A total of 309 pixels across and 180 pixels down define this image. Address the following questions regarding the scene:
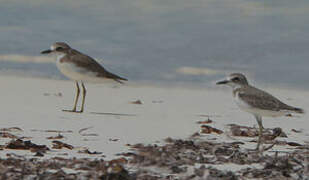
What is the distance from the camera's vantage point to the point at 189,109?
12.3 meters

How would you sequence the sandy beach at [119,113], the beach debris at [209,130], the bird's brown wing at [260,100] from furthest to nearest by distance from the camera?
1. the beach debris at [209,130]
2. the sandy beach at [119,113]
3. the bird's brown wing at [260,100]

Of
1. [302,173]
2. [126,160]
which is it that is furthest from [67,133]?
[302,173]

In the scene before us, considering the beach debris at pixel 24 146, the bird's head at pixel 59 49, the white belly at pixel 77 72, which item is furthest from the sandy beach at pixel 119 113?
the bird's head at pixel 59 49

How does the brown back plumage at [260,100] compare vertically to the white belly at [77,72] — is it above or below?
below

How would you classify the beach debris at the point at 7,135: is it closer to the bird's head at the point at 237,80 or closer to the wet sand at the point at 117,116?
the wet sand at the point at 117,116

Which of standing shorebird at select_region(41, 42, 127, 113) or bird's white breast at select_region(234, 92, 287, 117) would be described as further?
standing shorebird at select_region(41, 42, 127, 113)

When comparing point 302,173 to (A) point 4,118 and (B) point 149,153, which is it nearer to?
(B) point 149,153

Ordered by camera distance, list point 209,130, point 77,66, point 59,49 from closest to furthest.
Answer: point 209,130 → point 77,66 → point 59,49

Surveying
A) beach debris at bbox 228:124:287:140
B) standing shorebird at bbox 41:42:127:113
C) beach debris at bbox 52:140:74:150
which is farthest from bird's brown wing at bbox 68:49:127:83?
beach debris at bbox 52:140:74:150

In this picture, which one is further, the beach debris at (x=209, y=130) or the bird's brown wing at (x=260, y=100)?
the beach debris at (x=209, y=130)

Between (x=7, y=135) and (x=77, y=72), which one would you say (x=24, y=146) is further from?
(x=77, y=72)

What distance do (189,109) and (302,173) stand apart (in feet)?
20.8

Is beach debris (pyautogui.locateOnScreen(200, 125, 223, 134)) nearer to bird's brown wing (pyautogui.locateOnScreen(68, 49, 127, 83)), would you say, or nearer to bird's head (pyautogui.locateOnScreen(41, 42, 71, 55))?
bird's brown wing (pyautogui.locateOnScreen(68, 49, 127, 83))

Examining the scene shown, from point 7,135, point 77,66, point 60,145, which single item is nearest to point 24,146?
point 60,145
